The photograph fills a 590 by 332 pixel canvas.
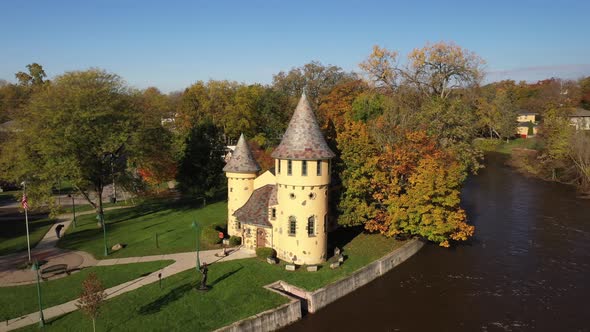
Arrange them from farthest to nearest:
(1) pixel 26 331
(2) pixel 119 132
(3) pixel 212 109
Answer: (3) pixel 212 109 → (2) pixel 119 132 → (1) pixel 26 331

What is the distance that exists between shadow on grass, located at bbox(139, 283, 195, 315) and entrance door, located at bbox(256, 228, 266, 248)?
8.22 m

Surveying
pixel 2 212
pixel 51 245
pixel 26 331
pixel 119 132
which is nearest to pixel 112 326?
pixel 26 331

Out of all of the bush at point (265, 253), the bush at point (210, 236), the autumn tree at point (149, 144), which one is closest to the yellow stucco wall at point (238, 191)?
the bush at point (210, 236)

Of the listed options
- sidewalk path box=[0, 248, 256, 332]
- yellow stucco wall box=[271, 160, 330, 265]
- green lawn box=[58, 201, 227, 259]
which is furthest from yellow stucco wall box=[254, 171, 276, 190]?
sidewalk path box=[0, 248, 256, 332]

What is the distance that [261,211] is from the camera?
36.8 m

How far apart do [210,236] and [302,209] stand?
10.2 metres

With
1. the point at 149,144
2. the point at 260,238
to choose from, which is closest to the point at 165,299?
the point at 260,238

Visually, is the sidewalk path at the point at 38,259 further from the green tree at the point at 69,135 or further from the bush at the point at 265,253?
the bush at the point at 265,253

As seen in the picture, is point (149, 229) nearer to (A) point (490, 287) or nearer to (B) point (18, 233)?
(B) point (18, 233)

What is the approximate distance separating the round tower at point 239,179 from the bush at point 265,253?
542cm

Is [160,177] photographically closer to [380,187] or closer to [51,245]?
[51,245]

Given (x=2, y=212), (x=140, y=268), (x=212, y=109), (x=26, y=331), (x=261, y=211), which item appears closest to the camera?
(x=26, y=331)

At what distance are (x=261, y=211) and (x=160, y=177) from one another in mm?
A: 26496

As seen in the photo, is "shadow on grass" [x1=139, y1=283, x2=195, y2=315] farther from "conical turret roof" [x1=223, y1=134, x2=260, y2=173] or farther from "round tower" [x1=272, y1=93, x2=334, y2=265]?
"conical turret roof" [x1=223, y1=134, x2=260, y2=173]
